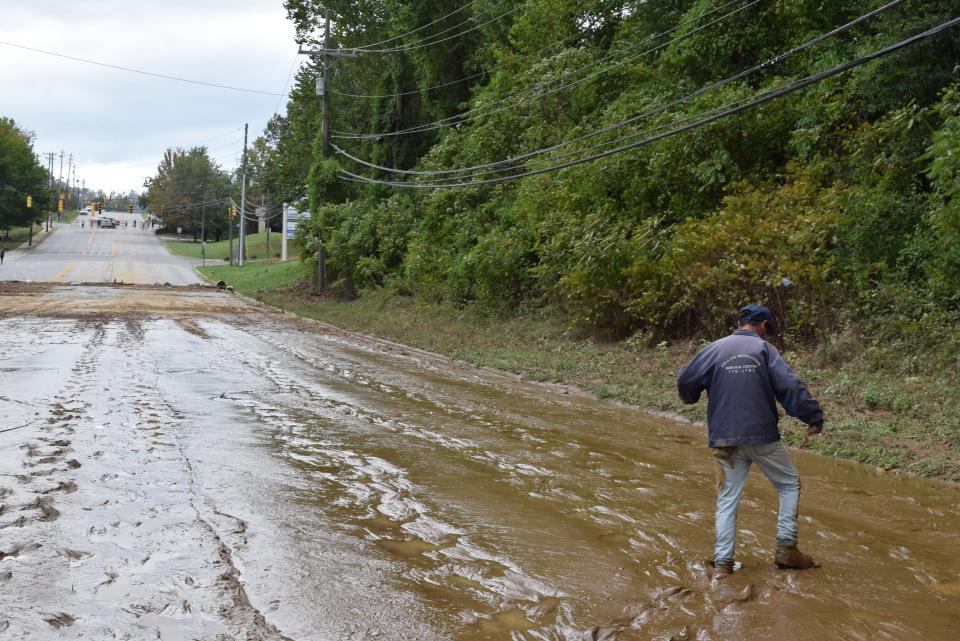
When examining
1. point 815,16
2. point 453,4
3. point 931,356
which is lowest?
point 931,356

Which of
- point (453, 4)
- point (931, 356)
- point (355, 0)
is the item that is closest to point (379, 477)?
point (931, 356)

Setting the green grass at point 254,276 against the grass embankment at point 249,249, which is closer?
the green grass at point 254,276

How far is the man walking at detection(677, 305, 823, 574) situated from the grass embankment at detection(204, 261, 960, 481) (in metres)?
3.72

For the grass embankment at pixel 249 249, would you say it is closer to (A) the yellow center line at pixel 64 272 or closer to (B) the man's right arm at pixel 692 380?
(A) the yellow center line at pixel 64 272

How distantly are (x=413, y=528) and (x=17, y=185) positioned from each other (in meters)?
90.6

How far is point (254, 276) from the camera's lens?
54.6 meters

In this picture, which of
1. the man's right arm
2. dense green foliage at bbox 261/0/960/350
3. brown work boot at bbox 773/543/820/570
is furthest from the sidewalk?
brown work boot at bbox 773/543/820/570

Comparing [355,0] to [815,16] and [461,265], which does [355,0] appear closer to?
[461,265]

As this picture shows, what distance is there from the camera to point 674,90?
20.2 meters

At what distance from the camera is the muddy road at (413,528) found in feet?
15.1

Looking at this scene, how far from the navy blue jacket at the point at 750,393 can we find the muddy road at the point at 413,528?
3.10 ft

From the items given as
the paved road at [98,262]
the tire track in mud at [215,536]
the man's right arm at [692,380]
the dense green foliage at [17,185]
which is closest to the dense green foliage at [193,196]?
the paved road at [98,262]

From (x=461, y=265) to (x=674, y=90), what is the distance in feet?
28.3

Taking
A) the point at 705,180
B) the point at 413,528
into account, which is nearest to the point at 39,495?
the point at 413,528
